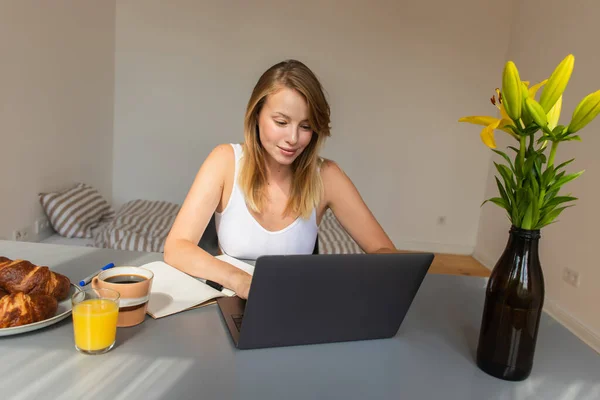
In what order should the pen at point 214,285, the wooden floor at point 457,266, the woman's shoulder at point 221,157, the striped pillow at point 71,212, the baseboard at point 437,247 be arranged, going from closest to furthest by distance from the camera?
the pen at point 214,285
the woman's shoulder at point 221,157
the striped pillow at point 71,212
the wooden floor at point 457,266
the baseboard at point 437,247

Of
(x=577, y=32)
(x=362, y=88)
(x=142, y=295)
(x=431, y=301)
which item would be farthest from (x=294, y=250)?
(x=362, y=88)

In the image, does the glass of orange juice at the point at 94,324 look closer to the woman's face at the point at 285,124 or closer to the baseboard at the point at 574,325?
the woman's face at the point at 285,124

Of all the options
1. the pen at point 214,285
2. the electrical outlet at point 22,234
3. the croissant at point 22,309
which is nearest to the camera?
the croissant at point 22,309

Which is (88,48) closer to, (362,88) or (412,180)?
(362,88)

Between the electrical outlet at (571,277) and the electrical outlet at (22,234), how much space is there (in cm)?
314

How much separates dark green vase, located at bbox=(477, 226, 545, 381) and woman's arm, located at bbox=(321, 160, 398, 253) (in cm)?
69

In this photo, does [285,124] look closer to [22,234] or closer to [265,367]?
[265,367]

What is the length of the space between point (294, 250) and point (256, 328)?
2.27 feet

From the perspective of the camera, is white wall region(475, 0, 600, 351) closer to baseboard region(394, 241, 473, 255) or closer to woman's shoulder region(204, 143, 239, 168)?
baseboard region(394, 241, 473, 255)

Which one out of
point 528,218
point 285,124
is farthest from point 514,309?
point 285,124

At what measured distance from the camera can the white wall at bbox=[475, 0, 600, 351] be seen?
2.68 m

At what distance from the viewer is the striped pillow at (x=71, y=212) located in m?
2.92

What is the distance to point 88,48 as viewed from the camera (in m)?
3.38

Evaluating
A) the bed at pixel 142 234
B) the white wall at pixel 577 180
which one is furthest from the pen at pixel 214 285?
the white wall at pixel 577 180
